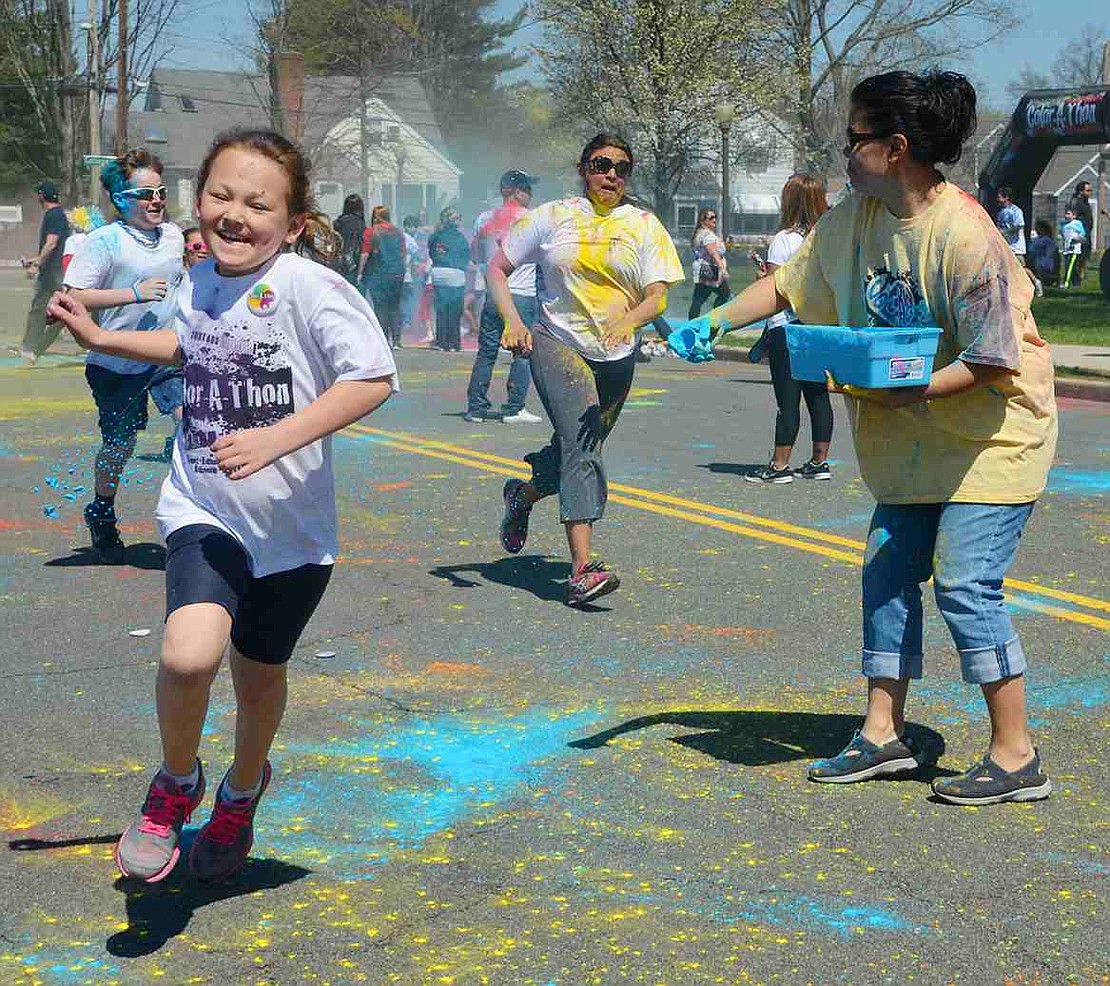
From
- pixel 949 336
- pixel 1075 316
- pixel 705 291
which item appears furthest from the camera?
pixel 1075 316

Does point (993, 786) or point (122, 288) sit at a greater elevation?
point (122, 288)

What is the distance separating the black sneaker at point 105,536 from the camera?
8.06m

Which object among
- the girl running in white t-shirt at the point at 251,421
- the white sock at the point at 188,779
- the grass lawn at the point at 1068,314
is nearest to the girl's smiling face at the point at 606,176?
the girl running in white t-shirt at the point at 251,421

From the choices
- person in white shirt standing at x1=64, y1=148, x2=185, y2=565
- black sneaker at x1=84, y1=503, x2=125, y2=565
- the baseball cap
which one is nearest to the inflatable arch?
the baseball cap

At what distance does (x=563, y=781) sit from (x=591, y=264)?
3062 millimetres

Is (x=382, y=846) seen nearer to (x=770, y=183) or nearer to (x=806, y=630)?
(x=806, y=630)

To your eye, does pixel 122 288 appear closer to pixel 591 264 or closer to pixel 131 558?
pixel 131 558

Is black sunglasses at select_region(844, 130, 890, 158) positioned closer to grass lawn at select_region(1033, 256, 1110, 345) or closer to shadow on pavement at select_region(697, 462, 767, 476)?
shadow on pavement at select_region(697, 462, 767, 476)

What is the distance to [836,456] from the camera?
11.6 m

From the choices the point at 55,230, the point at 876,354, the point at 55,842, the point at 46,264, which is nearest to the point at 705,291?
the point at 55,230

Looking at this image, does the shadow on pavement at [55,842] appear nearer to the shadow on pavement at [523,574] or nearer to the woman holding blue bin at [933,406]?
the woman holding blue bin at [933,406]

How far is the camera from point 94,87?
40812 mm

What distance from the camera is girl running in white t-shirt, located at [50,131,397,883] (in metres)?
3.75

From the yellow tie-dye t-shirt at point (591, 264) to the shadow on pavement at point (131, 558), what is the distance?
86.6 inches
